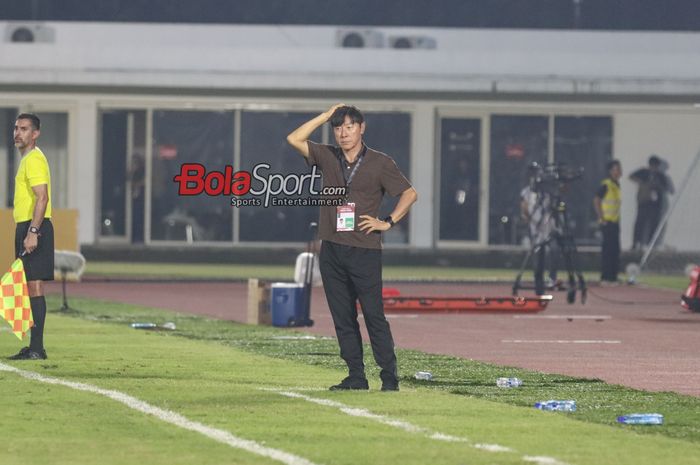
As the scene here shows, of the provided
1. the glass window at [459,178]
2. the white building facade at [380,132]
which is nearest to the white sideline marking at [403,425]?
the white building facade at [380,132]

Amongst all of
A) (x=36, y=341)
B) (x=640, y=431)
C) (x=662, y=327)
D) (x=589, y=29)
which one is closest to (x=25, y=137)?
(x=36, y=341)

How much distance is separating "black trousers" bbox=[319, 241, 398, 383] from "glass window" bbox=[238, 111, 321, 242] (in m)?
25.2

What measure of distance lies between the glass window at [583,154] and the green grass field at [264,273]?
59.2 inches

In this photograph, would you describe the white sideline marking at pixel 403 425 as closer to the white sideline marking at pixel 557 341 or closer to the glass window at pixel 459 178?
the white sideline marking at pixel 557 341

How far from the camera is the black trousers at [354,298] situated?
12.6 m

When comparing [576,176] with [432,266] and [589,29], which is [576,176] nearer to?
[432,266]

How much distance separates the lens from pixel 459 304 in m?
23.7

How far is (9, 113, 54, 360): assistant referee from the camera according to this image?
48.9 ft

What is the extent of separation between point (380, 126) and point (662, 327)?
16.8m

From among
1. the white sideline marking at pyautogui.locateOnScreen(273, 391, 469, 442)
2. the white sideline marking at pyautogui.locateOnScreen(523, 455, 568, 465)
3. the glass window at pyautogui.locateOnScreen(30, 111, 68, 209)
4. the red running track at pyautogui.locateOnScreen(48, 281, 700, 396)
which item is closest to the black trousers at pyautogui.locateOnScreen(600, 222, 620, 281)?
the red running track at pyautogui.locateOnScreen(48, 281, 700, 396)

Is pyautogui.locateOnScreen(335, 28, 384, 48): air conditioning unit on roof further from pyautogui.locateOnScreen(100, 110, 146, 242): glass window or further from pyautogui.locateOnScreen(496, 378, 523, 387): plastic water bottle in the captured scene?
pyautogui.locateOnScreen(496, 378, 523, 387): plastic water bottle

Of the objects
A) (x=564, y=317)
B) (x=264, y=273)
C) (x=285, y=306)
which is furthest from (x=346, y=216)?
(x=264, y=273)

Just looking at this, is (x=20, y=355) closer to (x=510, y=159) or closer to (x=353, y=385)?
(x=353, y=385)

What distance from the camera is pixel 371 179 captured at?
12555 mm
